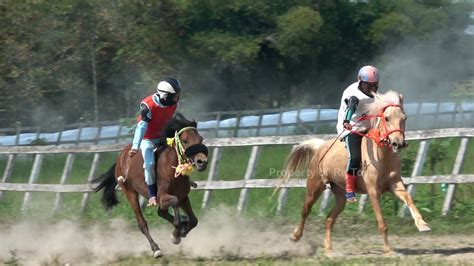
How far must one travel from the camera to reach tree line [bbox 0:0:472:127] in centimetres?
3103

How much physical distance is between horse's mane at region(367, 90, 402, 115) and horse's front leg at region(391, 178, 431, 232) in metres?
0.88

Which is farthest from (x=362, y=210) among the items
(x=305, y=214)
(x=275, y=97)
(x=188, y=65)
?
(x=275, y=97)

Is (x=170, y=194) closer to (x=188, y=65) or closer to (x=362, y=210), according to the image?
(x=362, y=210)

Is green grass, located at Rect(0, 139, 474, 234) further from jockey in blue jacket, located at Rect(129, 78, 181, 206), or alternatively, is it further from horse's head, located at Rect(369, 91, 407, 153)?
jockey in blue jacket, located at Rect(129, 78, 181, 206)

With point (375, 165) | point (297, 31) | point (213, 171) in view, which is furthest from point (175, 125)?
point (297, 31)

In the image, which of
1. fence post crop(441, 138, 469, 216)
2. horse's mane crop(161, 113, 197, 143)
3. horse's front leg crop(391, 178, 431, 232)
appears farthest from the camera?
fence post crop(441, 138, 469, 216)

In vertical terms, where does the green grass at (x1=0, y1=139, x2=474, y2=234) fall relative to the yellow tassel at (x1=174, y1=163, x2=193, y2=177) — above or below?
below

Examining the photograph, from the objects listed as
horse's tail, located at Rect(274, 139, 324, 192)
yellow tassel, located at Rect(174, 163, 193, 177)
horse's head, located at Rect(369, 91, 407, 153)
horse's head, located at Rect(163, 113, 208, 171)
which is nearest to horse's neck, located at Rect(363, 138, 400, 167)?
horse's head, located at Rect(369, 91, 407, 153)

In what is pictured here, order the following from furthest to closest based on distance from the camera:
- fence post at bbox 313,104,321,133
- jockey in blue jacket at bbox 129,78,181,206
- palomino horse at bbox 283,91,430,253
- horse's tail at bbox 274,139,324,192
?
fence post at bbox 313,104,321,133 < horse's tail at bbox 274,139,324,192 < jockey in blue jacket at bbox 129,78,181,206 < palomino horse at bbox 283,91,430,253

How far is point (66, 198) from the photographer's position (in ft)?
59.6

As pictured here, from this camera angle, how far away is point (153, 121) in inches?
478

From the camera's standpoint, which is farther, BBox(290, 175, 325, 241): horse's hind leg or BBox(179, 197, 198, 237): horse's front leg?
BBox(290, 175, 325, 241): horse's hind leg

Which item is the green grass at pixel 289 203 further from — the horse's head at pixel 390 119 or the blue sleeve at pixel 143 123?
the blue sleeve at pixel 143 123

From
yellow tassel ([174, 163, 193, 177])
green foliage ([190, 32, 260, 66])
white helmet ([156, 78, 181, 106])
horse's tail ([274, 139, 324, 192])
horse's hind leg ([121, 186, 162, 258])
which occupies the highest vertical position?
white helmet ([156, 78, 181, 106])
